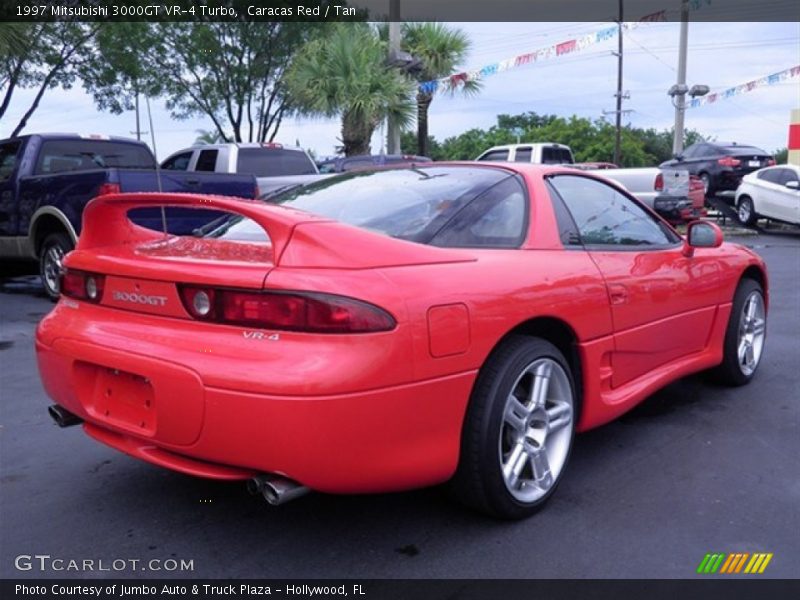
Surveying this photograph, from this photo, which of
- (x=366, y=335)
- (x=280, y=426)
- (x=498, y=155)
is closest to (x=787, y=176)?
(x=498, y=155)

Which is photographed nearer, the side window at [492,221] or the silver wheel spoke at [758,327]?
the side window at [492,221]

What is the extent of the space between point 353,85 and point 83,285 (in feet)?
57.0

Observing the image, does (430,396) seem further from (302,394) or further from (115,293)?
(115,293)

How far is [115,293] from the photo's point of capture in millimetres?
2900

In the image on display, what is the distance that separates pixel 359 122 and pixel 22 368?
15.4 meters

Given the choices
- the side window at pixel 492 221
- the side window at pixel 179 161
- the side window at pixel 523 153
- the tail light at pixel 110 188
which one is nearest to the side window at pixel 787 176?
the side window at pixel 523 153

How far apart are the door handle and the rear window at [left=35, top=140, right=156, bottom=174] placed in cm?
693

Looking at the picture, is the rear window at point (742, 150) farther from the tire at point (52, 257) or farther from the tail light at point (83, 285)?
the tail light at point (83, 285)

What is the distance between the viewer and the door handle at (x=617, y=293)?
3471mm

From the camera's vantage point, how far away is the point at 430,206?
3.21 m

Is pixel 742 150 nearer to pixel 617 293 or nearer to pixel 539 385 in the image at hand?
pixel 617 293

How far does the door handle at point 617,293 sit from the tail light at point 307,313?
54.9 inches

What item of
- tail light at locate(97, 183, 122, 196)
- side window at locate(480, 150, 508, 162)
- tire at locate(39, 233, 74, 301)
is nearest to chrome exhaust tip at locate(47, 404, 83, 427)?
tail light at locate(97, 183, 122, 196)

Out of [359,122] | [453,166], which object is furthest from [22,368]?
[359,122]
